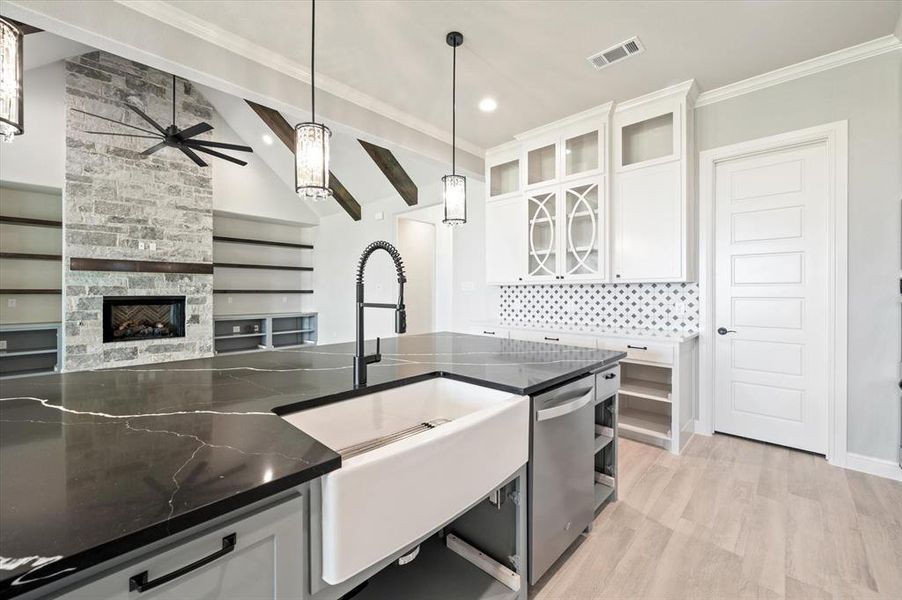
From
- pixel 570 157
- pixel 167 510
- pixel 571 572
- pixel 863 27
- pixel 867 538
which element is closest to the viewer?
pixel 167 510

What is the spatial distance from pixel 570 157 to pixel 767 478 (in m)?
2.88

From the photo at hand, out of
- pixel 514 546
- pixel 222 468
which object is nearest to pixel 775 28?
pixel 514 546

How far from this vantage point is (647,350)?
9.66 feet

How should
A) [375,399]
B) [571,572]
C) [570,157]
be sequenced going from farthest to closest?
[570,157], [571,572], [375,399]

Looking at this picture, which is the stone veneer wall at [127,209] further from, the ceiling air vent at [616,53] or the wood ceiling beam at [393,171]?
the ceiling air vent at [616,53]

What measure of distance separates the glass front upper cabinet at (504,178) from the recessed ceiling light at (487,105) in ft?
2.72

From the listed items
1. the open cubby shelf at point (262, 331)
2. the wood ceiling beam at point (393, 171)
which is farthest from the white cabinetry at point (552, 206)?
the open cubby shelf at point (262, 331)

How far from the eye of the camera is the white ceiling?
7.13ft

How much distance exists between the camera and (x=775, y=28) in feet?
7.60

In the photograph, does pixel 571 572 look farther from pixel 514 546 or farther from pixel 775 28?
pixel 775 28

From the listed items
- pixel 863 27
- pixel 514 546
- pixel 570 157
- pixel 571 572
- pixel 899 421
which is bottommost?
pixel 571 572

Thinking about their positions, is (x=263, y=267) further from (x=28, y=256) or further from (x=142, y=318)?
(x=28, y=256)

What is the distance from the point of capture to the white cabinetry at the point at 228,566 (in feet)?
1.80

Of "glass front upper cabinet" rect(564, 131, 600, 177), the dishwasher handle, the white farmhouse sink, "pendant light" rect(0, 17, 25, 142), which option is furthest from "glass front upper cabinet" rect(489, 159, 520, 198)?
"pendant light" rect(0, 17, 25, 142)
